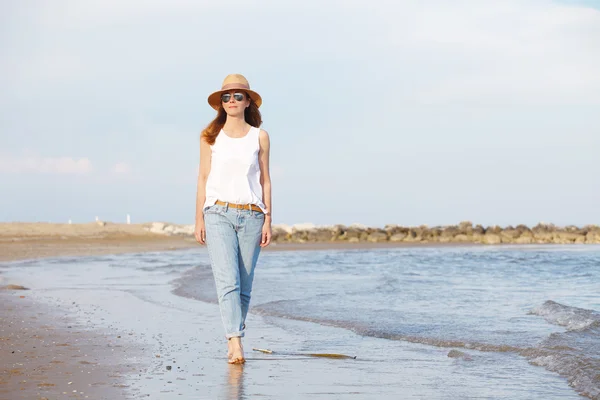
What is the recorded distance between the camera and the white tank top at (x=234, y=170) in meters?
5.06

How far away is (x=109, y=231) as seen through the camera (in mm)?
42812

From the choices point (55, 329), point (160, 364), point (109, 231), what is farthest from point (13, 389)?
point (109, 231)

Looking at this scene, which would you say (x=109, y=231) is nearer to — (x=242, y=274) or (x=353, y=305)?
(x=353, y=305)

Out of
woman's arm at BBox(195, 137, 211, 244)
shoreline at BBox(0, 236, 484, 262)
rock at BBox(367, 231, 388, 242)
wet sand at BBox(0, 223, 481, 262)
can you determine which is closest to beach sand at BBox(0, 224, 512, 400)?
woman's arm at BBox(195, 137, 211, 244)

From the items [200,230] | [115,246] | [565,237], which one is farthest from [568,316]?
[565,237]

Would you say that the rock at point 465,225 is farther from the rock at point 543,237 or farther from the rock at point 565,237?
the rock at point 565,237

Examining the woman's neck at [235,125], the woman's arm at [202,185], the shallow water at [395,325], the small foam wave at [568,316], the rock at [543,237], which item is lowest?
the shallow water at [395,325]

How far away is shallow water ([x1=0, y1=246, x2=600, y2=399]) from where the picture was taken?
4566mm

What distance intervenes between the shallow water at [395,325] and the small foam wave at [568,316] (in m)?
0.02

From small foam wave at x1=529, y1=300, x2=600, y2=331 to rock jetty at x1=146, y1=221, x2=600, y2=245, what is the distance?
94.1 feet

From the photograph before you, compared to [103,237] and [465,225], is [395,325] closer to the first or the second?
[103,237]

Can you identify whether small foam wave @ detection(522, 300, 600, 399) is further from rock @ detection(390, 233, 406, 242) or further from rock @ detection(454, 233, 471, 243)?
rock @ detection(454, 233, 471, 243)

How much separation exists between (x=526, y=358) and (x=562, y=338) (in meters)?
0.95

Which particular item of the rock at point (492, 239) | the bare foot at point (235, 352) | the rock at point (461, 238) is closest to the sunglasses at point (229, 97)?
the bare foot at point (235, 352)
